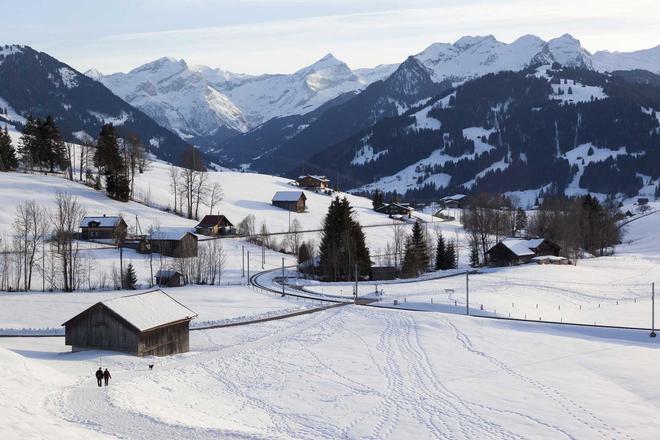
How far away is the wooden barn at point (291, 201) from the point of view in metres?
139

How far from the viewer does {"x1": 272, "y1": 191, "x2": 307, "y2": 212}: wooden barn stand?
457 feet

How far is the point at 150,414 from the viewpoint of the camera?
30.7m

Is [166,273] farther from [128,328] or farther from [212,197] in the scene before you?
[212,197]

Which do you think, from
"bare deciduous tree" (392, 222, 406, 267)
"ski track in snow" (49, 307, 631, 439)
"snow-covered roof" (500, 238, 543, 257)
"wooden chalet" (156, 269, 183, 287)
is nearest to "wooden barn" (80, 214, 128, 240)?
"wooden chalet" (156, 269, 183, 287)

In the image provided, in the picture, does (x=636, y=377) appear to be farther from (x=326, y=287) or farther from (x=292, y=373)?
(x=326, y=287)

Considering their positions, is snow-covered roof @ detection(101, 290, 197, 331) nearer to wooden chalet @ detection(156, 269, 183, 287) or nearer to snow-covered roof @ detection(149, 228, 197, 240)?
wooden chalet @ detection(156, 269, 183, 287)

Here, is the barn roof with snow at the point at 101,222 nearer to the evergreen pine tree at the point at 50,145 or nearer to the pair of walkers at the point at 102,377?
the evergreen pine tree at the point at 50,145

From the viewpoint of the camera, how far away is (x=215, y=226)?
367 feet

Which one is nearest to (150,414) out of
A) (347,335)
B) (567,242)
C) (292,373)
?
(292,373)

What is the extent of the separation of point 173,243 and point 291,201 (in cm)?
4669

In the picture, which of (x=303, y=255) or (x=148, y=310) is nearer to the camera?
(x=148, y=310)

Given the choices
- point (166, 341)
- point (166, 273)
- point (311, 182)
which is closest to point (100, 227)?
point (166, 273)

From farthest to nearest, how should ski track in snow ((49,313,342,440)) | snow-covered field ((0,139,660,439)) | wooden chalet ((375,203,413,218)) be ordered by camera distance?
wooden chalet ((375,203,413,218))
snow-covered field ((0,139,660,439))
ski track in snow ((49,313,342,440))

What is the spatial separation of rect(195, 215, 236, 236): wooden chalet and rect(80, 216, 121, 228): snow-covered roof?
1326cm
